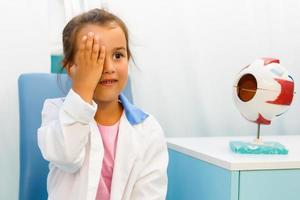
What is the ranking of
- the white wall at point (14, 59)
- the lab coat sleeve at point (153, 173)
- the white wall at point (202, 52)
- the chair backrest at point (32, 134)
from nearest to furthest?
the lab coat sleeve at point (153, 173) → the chair backrest at point (32, 134) → the white wall at point (14, 59) → the white wall at point (202, 52)

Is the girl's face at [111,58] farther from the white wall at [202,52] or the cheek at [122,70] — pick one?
the white wall at [202,52]

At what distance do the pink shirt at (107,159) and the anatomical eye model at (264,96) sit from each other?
0.29 m

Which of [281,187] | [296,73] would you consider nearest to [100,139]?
[281,187]

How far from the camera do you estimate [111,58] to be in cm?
88

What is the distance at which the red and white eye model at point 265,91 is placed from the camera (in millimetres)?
1020

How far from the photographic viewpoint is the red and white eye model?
3.34 ft

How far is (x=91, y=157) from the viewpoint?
87 cm

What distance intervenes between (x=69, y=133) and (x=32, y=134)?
289mm

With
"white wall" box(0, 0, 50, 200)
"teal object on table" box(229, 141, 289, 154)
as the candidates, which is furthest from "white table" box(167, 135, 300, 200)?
"white wall" box(0, 0, 50, 200)

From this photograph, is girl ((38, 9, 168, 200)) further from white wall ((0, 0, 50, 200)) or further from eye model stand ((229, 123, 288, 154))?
white wall ((0, 0, 50, 200))

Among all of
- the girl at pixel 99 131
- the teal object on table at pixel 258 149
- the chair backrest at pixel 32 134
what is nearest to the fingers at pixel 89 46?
the girl at pixel 99 131

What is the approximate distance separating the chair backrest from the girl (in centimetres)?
15

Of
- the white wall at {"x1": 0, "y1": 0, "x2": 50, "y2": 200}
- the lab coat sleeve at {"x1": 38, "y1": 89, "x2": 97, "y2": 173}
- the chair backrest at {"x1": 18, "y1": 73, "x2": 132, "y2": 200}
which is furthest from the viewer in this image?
the white wall at {"x1": 0, "y1": 0, "x2": 50, "y2": 200}

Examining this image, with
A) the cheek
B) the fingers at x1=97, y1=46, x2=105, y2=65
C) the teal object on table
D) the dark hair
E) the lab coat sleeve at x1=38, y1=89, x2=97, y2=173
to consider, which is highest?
the dark hair
